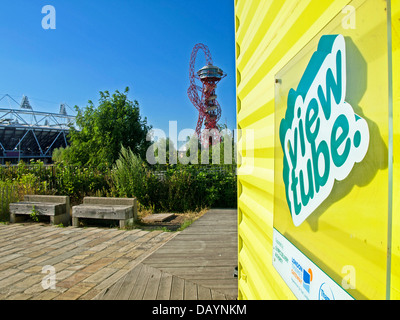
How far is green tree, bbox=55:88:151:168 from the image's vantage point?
41.0 feet

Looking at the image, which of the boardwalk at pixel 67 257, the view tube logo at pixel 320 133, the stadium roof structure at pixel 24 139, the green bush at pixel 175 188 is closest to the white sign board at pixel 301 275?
the view tube logo at pixel 320 133

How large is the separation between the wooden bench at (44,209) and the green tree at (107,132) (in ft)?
16.6

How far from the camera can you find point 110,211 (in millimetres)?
6023

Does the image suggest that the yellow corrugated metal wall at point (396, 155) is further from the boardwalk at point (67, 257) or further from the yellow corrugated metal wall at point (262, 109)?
the boardwalk at point (67, 257)

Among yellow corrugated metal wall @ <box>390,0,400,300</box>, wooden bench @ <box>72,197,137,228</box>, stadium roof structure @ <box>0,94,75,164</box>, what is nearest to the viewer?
yellow corrugated metal wall @ <box>390,0,400,300</box>

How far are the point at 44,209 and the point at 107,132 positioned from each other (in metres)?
6.64

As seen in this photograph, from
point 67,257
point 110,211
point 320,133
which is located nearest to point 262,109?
point 320,133

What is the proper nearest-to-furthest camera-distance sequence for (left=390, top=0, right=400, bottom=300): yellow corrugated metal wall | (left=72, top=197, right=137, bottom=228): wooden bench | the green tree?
(left=390, top=0, right=400, bottom=300): yellow corrugated metal wall < (left=72, top=197, right=137, bottom=228): wooden bench < the green tree

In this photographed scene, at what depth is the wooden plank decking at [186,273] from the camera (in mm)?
2600

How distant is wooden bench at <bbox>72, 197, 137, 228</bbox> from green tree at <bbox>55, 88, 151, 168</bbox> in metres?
5.89

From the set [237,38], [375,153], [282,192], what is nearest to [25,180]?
[237,38]

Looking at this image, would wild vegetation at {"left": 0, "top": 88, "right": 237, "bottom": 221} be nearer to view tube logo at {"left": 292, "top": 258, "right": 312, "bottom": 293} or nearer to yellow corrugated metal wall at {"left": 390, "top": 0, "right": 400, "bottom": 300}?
view tube logo at {"left": 292, "top": 258, "right": 312, "bottom": 293}

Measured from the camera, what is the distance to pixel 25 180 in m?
8.11

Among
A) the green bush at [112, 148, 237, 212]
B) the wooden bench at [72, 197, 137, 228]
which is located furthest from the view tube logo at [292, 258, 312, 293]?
the green bush at [112, 148, 237, 212]
